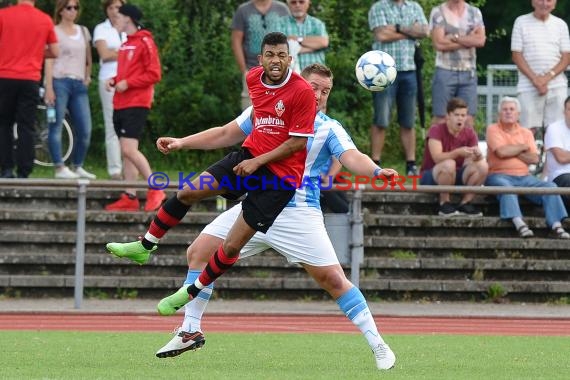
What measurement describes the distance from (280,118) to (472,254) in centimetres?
713

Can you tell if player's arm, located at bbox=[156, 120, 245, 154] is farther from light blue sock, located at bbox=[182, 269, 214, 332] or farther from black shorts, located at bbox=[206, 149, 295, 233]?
light blue sock, located at bbox=[182, 269, 214, 332]

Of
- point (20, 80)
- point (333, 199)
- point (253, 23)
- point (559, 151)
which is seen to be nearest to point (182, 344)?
point (333, 199)

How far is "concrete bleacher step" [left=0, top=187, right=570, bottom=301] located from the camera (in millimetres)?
15508

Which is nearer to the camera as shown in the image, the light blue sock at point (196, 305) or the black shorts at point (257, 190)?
the black shorts at point (257, 190)

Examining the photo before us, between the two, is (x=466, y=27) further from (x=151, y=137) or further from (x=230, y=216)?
(x=230, y=216)

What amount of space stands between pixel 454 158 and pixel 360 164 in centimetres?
654

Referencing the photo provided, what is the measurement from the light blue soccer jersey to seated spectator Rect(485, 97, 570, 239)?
6.39 m

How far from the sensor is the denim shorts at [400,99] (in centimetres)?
1691

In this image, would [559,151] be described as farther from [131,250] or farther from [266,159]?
[131,250]

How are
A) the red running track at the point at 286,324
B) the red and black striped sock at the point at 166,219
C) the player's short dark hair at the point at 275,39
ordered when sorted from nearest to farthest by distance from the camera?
the player's short dark hair at the point at 275,39 → the red and black striped sock at the point at 166,219 → the red running track at the point at 286,324

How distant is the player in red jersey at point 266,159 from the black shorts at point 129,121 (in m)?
6.04

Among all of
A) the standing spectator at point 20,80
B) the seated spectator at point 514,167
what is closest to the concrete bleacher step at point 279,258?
the seated spectator at point 514,167

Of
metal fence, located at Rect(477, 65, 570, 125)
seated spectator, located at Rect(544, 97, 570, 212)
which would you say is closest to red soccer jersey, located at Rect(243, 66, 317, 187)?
seated spectator, located at Rect(544, 97, 570, 212)

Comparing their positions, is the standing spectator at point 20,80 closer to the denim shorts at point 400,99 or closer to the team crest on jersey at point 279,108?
the denim shorts at point 400,99
